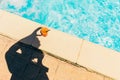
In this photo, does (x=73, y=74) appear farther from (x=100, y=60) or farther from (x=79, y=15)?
A: (x=79, y=15)

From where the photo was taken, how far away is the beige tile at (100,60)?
697cm

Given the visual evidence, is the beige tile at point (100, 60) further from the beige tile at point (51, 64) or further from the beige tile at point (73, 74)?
the beige tile at point (51, 64)

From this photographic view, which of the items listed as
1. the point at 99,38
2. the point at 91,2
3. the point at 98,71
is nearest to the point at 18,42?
the point at 98,71

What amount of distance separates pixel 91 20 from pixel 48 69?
13.3ft

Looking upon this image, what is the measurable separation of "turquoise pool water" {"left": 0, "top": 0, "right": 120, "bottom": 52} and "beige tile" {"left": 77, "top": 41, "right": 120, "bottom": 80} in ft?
7.10

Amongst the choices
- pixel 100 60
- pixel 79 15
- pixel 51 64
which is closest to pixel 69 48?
pixel 51 64

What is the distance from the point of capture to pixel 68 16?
400 inches

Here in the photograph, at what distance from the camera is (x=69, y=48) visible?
736 centimetres

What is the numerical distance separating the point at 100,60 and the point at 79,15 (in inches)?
139

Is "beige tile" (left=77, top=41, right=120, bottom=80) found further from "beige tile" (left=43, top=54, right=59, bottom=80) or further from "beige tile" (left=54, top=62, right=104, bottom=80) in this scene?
"beige tile" (left=43, top=54, right=59, bottom=80)

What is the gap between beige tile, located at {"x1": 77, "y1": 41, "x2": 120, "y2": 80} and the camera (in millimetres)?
6969

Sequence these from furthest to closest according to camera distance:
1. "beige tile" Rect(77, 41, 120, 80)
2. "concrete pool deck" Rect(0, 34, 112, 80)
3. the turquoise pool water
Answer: the turquoise pool water
"beige tile" Rect(77, 41, 120, 80)
"concrete pool deck" Rect(0, 34, 112, 80)

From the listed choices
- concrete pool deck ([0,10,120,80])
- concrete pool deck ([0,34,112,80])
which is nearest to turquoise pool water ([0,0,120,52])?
concrete pool deck ([0,10,120,80])

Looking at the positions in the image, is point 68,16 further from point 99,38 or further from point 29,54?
point 29,54
